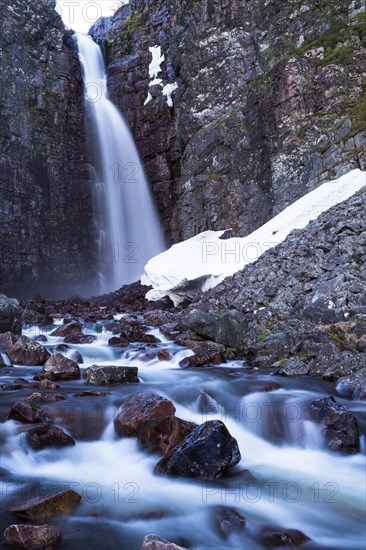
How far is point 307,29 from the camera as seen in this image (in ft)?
80.9

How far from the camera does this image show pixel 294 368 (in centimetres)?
755

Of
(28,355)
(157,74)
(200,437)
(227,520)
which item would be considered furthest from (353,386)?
(157,74)

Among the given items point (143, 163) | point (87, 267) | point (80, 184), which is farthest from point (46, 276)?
point (143, 163)

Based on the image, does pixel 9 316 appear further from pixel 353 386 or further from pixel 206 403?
pixel 353 386

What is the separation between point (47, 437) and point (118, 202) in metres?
28.5

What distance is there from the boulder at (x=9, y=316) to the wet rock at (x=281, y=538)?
8.18m

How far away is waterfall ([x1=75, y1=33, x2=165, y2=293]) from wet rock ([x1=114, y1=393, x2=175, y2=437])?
82.5 ft

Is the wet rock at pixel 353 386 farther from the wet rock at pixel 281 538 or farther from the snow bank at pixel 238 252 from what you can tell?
the snow bank at pixel 238 252

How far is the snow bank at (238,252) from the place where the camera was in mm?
16656

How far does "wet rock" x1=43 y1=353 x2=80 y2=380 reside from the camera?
7277 millimetres

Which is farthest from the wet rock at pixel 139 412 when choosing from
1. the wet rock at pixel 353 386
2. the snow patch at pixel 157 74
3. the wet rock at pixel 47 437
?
the snow patch at pixel 157 74

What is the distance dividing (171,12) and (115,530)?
3778cm

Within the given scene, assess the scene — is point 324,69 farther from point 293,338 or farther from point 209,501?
point 209,501

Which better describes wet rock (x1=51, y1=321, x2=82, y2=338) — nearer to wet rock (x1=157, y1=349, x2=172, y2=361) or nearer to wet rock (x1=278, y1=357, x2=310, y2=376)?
wet rock (x1=157, y1=349, x2=172, y2=361)
